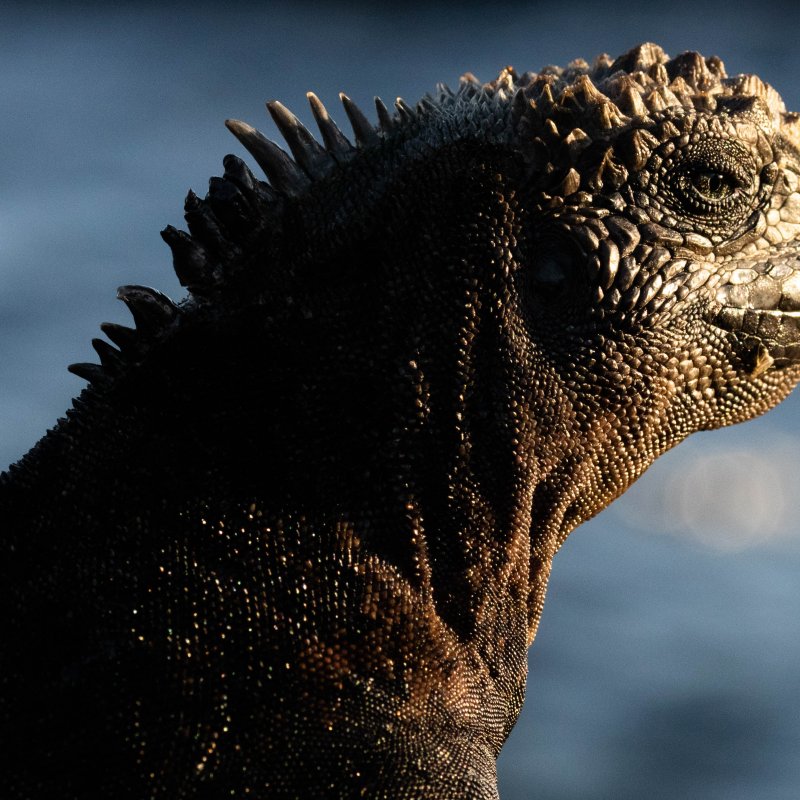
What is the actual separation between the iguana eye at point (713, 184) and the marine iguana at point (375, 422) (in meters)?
0.01

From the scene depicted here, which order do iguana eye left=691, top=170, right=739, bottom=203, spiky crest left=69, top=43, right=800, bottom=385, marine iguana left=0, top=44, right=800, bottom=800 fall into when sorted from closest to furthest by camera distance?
marine iguana left=0, top=44, right=800, bottom=800 → spiky crest left=69, top=43, right=800, bottom=385 → iguana eye left=691, top=170, right=739, bottom=203

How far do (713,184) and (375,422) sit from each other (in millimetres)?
1703

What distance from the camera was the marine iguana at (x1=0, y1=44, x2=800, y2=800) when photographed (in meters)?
4.64

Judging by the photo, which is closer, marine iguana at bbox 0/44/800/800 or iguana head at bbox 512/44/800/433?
marine iguana at bbox 0/44/800/800

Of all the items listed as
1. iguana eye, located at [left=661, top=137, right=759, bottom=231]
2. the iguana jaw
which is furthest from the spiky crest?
the iguana jaw

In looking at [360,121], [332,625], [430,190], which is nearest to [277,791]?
[332,625]

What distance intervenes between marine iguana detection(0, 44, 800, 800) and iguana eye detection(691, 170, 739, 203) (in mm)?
12

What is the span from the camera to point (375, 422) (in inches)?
190

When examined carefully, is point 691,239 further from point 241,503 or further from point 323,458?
point 241,503

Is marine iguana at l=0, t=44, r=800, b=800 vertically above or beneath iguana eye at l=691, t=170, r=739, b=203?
beneath

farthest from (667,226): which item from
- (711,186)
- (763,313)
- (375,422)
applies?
(375,422)

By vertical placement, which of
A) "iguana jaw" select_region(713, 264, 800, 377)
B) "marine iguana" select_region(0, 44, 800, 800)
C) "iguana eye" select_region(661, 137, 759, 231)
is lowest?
"marine iguana" select_region(0, 44, 800, 800)

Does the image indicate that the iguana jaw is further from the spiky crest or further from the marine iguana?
the spiky crest

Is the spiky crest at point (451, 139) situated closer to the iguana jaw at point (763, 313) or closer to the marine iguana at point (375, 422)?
the marine iguana at point (375, 422)
